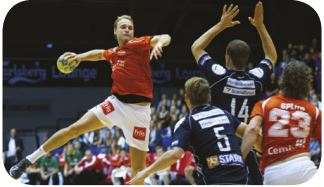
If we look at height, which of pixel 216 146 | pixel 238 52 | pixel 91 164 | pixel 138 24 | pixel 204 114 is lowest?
pixel 91 164

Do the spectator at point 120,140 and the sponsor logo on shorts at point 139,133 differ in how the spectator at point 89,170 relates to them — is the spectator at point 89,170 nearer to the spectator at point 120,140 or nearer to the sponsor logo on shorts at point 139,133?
the spectator at point 120,140

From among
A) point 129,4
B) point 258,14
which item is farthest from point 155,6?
point 258,14

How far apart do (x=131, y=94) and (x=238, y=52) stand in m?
1.84

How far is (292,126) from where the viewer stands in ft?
19.0

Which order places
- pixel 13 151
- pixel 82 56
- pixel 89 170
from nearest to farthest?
pixel 82 56, pixel 89 170, pixel 13 151

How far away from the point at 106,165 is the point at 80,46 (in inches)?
279

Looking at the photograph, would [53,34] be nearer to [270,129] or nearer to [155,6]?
[155,6]

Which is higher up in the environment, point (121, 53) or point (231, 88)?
point (121, 53)

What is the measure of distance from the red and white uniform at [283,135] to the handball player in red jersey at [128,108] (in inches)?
96.2

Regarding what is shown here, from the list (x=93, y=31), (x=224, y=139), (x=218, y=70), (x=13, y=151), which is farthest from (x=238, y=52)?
(x=93, y=31)

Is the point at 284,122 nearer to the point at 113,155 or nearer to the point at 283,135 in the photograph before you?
the point at 283,135

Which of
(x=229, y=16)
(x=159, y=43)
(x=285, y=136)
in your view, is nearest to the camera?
(x=285, y=136)

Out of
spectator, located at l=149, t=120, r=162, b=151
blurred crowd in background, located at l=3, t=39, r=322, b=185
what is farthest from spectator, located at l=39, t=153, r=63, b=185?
spectator, located at l=149, t=120, r=162, b=151

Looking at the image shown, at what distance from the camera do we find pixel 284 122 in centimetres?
577
